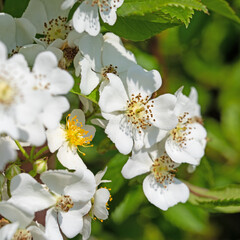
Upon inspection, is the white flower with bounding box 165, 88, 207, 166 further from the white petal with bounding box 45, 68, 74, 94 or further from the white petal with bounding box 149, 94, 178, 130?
the white petal with bounding box 45, 68, 74, 94

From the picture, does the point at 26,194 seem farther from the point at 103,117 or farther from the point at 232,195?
the point at 232,195

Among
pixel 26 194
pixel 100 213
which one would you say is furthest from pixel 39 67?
pixel 100 213

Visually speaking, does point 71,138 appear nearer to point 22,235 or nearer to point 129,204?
point 22,235

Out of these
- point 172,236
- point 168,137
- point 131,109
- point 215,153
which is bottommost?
point 172,236

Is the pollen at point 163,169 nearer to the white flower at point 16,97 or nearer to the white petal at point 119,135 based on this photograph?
the white petal at point 119,135

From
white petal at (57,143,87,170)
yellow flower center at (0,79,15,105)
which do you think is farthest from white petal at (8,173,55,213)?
yellow flower center at (0,79,15,105)
